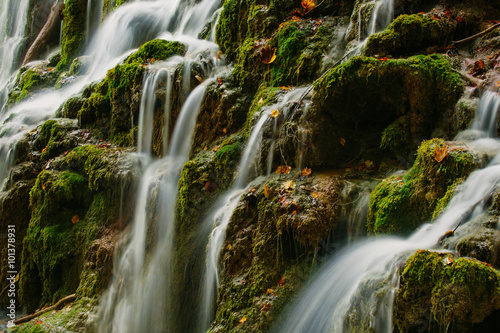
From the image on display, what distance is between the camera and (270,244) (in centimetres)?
404

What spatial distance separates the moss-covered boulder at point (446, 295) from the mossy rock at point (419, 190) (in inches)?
33.6

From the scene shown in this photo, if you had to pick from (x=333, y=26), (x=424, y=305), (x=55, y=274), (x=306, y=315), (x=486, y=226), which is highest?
(x=333, y=26)

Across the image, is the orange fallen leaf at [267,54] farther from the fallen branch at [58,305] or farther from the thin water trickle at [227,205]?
the fallen branch at [58,305]

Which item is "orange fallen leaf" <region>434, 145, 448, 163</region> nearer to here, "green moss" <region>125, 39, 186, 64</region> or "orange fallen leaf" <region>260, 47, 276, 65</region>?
"orange fallen leaf" <region>260, 47, 276, 65</region>

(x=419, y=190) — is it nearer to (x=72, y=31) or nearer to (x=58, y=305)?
(x=58, y=305)

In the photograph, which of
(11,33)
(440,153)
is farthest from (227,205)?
(11,33)

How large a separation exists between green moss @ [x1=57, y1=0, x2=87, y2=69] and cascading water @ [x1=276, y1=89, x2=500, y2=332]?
11.2 m

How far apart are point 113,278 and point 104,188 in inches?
58.1

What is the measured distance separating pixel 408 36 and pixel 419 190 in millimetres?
2139

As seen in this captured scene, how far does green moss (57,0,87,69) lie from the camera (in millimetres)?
12305

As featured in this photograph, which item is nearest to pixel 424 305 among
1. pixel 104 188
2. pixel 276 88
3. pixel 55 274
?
pixel 276 88

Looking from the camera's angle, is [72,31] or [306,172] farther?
[72,31]

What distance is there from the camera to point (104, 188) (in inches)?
253

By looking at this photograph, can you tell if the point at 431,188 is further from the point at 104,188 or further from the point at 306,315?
the point at 104,188
